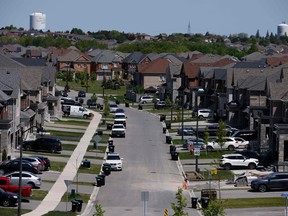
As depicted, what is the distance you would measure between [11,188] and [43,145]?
2427 centimetres

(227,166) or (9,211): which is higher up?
(9,211)

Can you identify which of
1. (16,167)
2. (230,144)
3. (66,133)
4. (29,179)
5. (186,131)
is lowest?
(66,133)

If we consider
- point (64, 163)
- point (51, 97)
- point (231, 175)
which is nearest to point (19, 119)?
point (64, 163)

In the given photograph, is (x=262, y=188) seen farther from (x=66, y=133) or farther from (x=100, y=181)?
(x=66, y=133)

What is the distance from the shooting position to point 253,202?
5575cm

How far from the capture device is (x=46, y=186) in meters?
60.1

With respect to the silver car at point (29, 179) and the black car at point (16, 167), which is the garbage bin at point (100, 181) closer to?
the black car at point (16, 167)

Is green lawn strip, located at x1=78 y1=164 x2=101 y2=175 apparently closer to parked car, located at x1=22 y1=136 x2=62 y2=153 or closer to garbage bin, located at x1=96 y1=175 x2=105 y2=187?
garbage bin, located at x1=96 y1=175 x2=105 y2=187

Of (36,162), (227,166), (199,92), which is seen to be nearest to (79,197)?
(36,162)

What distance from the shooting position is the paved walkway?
51.9 meters

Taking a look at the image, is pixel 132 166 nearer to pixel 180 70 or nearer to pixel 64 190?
pixel 64 190

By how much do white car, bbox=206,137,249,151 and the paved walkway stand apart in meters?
10.4

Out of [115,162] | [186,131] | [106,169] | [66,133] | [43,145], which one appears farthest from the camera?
[186,131]

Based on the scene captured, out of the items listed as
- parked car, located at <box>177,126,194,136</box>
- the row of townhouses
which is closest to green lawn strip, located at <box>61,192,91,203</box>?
the row of townhouses
